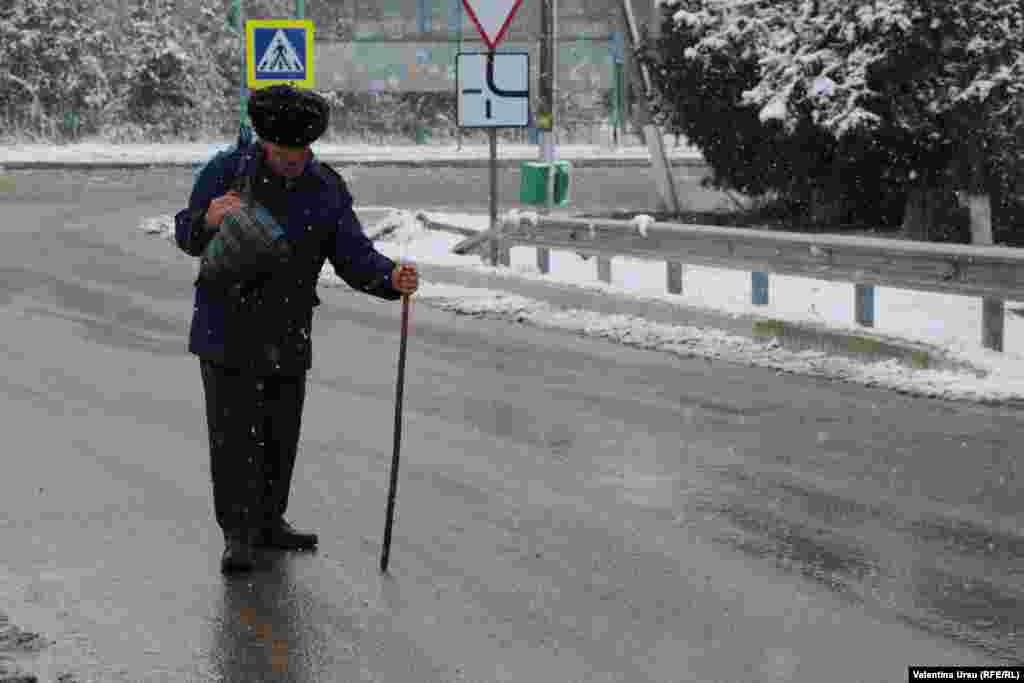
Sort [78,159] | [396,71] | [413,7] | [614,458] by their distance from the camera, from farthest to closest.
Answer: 1. [413,7]
2. [396,71]
3. [78,159]
4. [614,458]

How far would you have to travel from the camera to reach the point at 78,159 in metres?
42.8

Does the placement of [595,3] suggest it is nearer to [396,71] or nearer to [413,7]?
[413,7]

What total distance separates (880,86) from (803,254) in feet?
21.7

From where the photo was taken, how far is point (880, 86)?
65.5 ft

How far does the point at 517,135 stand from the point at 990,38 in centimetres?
3496

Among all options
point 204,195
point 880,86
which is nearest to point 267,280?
point 204,195

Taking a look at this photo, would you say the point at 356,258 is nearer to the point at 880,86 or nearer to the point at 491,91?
the point at 491,91

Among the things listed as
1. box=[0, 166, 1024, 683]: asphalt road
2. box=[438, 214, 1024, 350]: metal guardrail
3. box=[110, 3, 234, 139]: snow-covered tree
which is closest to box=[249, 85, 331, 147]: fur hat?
box=[0, 166, 1024, 683]: asphalt road

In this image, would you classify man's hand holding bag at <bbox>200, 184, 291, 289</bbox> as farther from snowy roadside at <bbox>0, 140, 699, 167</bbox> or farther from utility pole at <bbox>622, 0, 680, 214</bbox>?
snowy roadside at <bbox>0, 140, 699, 167</bbox>

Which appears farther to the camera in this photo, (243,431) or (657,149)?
(657,149)

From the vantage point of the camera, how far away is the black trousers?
267 inches

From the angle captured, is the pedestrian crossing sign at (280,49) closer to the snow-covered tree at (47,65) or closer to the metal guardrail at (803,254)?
the metal guardrail at (803,254)

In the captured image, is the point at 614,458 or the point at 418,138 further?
the point at 418,138

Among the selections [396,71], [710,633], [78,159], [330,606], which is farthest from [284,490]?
[396,71]
